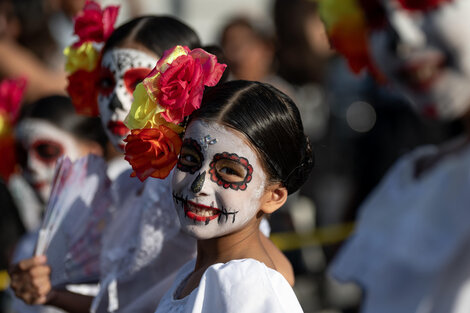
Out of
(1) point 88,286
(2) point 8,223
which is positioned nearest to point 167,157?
(1) point 88,286

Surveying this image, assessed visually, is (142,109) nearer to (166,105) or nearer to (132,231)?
(166,105)

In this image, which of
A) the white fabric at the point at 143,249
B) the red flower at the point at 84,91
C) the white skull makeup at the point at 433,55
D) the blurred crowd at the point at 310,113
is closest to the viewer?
the white fabric at the point at 143,249

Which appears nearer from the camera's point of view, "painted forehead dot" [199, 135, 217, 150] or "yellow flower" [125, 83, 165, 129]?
"painted forehead dot" [199, 135, 217, 150]

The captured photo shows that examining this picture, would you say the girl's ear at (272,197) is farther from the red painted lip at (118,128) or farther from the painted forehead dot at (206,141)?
the red painted lip at (118,128)

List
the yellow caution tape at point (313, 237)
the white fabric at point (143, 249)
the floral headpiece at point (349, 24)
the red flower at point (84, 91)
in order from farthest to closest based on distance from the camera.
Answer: the yellow caution tape at point (313, 237), the floral headpiece at point (349, 24), the red flower at point (84, 91), the white fabric at point (143, 249)

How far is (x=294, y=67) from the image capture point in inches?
241

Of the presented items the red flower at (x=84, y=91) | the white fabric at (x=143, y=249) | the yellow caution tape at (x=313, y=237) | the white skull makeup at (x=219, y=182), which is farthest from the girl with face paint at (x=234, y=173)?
the yellow caution tape at (x=313, y=237)

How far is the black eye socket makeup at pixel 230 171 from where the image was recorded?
241 cm

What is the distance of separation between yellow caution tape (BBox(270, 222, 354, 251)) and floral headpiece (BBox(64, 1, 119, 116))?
104 inches

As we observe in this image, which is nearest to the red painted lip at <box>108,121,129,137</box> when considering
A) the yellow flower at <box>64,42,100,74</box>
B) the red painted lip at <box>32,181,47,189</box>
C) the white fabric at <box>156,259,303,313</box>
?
the yellow flower at <box>64,42,100,74</box>

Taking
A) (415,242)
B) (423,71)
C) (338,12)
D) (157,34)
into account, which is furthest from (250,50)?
(157,34)

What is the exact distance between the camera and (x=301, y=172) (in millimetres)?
2566

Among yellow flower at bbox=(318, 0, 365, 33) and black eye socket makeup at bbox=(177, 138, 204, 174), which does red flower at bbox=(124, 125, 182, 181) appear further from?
yellow flower at bbox=(318, 0, 365, 33)

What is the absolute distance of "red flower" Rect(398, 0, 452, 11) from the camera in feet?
11.5
